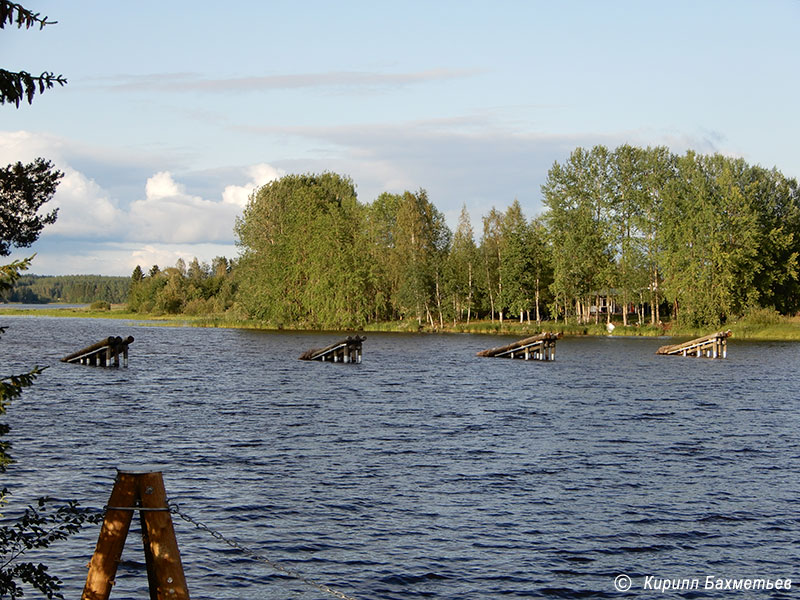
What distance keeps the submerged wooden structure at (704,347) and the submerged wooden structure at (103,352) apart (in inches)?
1747

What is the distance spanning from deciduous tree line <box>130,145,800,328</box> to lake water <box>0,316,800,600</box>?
5373 cm

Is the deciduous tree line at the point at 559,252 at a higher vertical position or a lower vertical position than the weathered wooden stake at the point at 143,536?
higher

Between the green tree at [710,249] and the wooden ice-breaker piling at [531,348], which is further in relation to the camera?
the green tree at [710,249]

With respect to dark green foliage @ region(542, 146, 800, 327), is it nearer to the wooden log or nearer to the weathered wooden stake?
the wooden log

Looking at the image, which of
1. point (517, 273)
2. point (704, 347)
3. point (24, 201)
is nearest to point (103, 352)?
point (24, 201)

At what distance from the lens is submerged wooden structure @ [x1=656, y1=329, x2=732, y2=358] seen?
72562mm

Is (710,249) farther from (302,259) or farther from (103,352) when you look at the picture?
(103,352)

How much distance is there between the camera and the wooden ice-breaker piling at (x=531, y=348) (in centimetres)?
7031

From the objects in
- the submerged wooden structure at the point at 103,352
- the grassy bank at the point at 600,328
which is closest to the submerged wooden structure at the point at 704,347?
the grassy bank at the point at 600,328

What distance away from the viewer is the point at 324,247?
11812 centimetres

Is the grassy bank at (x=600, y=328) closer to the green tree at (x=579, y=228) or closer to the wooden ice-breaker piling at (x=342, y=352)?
the green tree at (x=579, y=228)

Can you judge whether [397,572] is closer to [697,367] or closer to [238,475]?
[238,475]

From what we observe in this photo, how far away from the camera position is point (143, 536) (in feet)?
33.6

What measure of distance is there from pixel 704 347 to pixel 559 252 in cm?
3628
